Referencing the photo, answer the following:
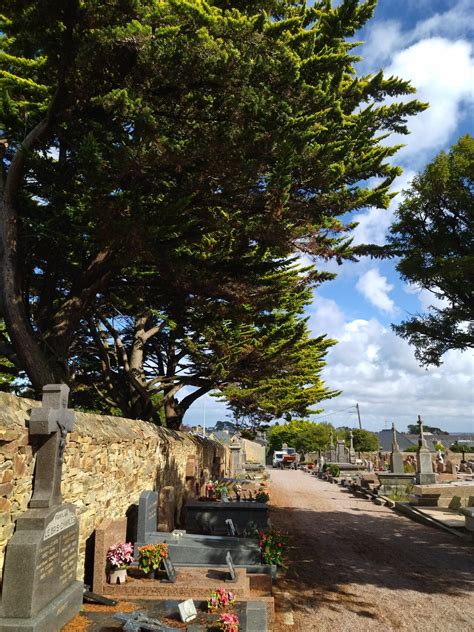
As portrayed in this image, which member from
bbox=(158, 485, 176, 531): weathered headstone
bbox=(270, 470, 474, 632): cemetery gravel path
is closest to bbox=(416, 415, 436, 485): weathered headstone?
bbox=(270, 470, 474, 632): cemetery gravel path

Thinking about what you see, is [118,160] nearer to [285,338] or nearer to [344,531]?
[285,338]

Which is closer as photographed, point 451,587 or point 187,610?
point 187,610

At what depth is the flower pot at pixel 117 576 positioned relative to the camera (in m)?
7.40

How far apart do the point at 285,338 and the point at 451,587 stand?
977 centimetres

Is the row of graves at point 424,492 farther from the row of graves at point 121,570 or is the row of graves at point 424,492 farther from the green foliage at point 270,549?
the row of graves at point 121,570

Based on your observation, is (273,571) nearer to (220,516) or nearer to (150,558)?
(150,558)

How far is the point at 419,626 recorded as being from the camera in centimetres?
674

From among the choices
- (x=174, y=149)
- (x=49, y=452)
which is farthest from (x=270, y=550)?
(x=174, y=149)

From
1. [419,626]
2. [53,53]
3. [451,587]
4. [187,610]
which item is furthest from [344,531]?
[53,53]

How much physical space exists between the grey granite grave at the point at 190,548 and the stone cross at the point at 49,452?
10.3 feet

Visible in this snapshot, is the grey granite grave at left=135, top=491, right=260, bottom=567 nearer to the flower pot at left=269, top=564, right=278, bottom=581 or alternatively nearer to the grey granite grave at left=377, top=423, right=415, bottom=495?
the flower pot at left=269, top=564, right=278, bottom=581

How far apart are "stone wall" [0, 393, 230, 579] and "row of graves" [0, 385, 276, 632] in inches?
7.2

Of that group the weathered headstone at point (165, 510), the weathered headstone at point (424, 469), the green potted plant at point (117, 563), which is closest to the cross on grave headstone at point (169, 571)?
the green potted plant at point (117, 563)

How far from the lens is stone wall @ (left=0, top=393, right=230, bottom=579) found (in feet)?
17.3
